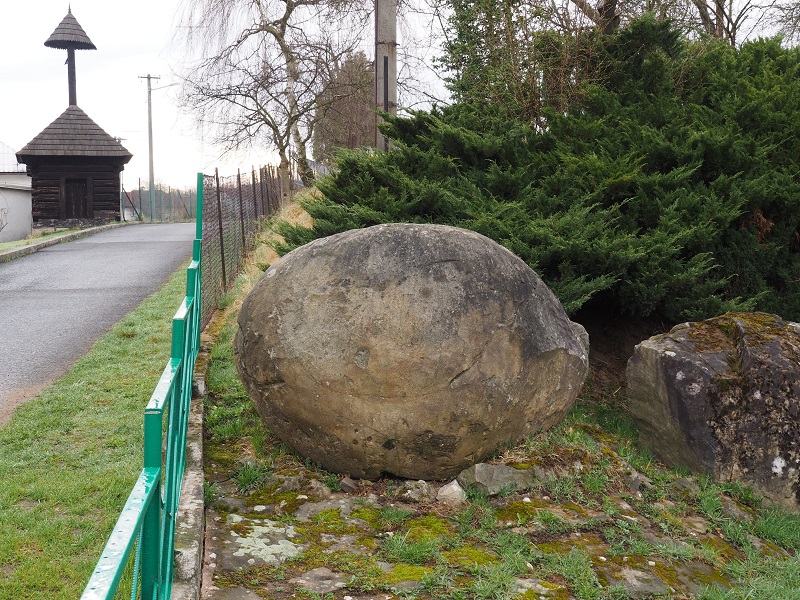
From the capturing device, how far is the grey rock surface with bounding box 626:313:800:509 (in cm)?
511

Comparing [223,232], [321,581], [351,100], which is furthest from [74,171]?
[321,581]

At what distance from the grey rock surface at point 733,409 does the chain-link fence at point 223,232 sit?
4.84 meters

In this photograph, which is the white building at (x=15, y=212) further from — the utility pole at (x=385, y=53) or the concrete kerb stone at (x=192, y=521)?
the concrete kerb stone at (x=192, y=521)

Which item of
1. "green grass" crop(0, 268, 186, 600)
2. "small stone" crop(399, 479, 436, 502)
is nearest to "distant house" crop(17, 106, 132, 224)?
"green grass" crop(0, 268, 186, 600)

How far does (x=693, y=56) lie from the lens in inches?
370

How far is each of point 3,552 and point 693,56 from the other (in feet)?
28.8

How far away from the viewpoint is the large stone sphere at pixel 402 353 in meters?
4.58

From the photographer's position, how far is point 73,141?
26.8m

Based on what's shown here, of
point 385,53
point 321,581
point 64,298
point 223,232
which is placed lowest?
Result: point 321,581

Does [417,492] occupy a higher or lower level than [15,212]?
lower

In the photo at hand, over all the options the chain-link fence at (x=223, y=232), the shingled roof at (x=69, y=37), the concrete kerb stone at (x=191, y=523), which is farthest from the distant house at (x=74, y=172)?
the concrete kerb stone at (x=191, y=523)

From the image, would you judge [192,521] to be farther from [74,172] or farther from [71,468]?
[74,172]

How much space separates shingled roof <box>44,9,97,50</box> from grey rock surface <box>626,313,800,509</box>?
101ft

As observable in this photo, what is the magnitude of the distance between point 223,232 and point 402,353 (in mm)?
6959
